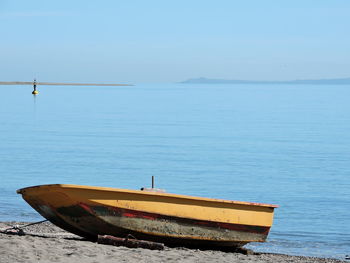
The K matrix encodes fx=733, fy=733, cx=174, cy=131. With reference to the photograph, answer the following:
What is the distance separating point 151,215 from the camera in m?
15.1

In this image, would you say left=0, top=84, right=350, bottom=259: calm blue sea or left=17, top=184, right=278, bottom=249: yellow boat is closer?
left=17, top=184, right=278, bottom=249: yellow boat

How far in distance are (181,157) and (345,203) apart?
15.4m

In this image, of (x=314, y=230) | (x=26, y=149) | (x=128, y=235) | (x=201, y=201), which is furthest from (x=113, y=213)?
(x=26, y=149)

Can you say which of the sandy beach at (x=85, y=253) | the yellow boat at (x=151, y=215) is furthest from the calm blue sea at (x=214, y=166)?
the sandy beach at (x=85, y=253)

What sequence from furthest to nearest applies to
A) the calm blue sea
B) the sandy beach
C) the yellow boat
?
the calm blue sea → the yellow boat → the sandy beach

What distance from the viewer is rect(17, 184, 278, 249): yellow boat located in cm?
1480

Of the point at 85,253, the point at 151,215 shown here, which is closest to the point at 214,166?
the point at 151,215

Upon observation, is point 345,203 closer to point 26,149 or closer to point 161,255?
point 161,255

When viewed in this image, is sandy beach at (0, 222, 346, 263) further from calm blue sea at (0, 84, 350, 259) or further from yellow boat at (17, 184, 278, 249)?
calm blue sea at (0, 84, 350, 259)

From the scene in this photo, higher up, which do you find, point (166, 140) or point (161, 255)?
point (166, 140)

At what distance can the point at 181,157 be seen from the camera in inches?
1686

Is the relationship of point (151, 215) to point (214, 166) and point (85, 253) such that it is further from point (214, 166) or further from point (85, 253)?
point (214, 166)

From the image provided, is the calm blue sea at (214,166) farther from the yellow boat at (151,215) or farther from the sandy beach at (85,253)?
the sandy beach at (85,253)

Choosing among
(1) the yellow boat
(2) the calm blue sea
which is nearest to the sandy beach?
(1) the yellow boat
